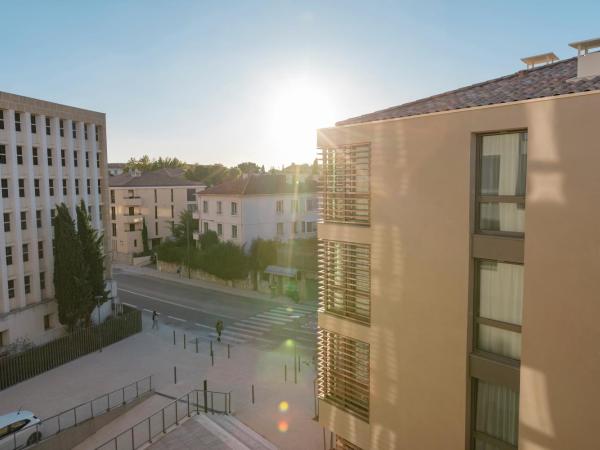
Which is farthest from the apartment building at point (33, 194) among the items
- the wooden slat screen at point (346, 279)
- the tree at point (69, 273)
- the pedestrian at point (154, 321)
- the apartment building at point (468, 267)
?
the apartment building at point (468, 267)

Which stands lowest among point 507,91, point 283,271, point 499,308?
point 283,271

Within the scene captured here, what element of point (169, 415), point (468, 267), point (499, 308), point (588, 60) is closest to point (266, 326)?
point (169, 415)

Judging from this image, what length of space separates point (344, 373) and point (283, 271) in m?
23.7

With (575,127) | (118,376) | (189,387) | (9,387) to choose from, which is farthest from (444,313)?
(9,387)

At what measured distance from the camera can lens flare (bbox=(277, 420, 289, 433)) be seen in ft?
55.8

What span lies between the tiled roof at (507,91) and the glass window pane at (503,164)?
2.26 ft

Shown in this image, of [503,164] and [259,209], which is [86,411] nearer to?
[503,164]

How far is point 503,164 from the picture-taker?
8.78 meters

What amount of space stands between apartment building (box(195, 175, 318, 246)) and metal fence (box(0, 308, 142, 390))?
47.0ft

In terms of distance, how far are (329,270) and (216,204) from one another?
33.1m

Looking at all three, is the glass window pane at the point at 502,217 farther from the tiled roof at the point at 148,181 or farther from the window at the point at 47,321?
the tiled roof at the point at 148,181

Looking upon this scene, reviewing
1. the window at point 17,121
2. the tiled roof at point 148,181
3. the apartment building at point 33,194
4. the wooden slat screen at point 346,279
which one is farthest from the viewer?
the tiled roof at point 148,181

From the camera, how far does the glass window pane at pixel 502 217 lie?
8.64 metres

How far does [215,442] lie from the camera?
16.2 metres
